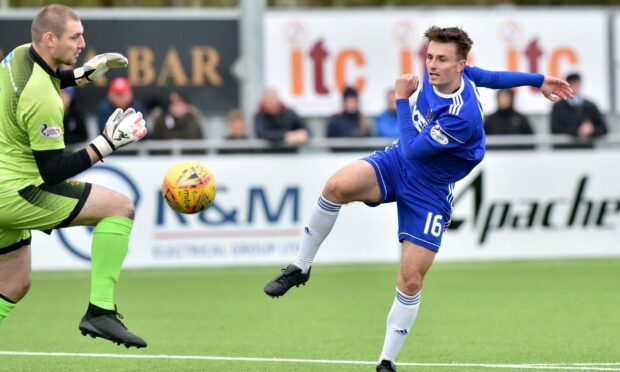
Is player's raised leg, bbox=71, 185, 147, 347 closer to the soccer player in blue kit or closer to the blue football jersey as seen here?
the soccer player in blue kit

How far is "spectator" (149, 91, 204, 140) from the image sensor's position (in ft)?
55.9

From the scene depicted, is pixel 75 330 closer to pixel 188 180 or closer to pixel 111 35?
pixel 188 180

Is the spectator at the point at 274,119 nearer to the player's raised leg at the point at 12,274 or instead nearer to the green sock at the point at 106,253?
the player's raised leg at the point at 12,274

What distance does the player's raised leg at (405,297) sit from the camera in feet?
27.8

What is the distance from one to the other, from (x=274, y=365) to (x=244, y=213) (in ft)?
24.2

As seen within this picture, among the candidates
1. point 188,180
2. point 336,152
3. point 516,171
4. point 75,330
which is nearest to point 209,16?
point 336,152

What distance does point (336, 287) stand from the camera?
47.6 feet

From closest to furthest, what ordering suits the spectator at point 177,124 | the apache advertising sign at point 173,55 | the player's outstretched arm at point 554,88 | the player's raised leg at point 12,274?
the player's raised leg at point 12,274, the player's outstretched arm at point 554,88, the spectator at point 177,124, the apache advertising sign at point 173,55

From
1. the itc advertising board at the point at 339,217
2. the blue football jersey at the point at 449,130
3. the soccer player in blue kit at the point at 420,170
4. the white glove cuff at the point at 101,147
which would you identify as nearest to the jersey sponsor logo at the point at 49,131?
the white glove cuff at the point at 101,147

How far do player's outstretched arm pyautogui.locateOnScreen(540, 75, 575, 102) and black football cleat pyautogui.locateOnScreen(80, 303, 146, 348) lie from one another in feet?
11.7

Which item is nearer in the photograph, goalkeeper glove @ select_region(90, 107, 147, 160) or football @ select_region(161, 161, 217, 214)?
goalkeeper glove @ select_region(90, 107, 147, 160)

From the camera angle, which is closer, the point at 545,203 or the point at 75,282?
the point at 75,282

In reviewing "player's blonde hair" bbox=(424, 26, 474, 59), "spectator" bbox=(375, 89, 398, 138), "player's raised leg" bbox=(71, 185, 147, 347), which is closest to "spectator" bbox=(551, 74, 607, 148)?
"spectator" bbox=(375, 89, 398, 138)

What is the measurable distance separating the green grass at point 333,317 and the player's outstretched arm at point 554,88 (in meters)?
1.94
